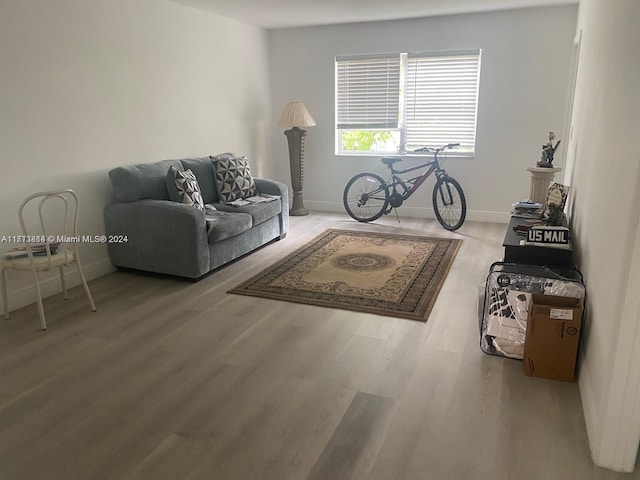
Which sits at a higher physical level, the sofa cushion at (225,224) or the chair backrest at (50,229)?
the chair backrest at (50,229)

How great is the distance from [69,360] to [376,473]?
1826 millimetres

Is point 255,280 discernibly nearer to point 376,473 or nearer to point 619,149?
point 376,473

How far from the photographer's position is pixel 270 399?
7.69ft

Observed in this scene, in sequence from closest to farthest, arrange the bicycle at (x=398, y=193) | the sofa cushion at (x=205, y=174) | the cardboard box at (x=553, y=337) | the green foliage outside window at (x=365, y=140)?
the cardboard box at (x=553, y=337)
the sofa cushion at (x=205, y=174)
the bicycle at (x=398, y=193)
the green foliage outside window at (x=365, y=140)

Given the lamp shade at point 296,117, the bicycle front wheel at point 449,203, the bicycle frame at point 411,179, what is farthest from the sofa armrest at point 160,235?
the bicycle front wheel at point 449,203

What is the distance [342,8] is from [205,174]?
225 cm

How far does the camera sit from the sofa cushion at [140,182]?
4.03 metres

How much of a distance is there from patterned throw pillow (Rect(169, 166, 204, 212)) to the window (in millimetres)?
2752

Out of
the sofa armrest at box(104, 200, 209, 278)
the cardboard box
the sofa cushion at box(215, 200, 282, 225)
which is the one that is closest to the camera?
the cardboard box

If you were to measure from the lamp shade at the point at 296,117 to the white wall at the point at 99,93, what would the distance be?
0.65 meters

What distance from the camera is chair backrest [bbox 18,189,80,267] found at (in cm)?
319

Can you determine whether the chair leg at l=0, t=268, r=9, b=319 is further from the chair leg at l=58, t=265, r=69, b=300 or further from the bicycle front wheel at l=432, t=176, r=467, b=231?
the bicycle front wheel at l=432, t=176, r=467, b=231

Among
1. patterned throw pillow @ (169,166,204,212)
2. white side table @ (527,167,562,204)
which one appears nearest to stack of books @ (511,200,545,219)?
white side table @ (527,167,562,204)

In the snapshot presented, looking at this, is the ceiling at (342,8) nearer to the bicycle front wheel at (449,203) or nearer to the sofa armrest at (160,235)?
the bicycle front wheel at (449,203)
